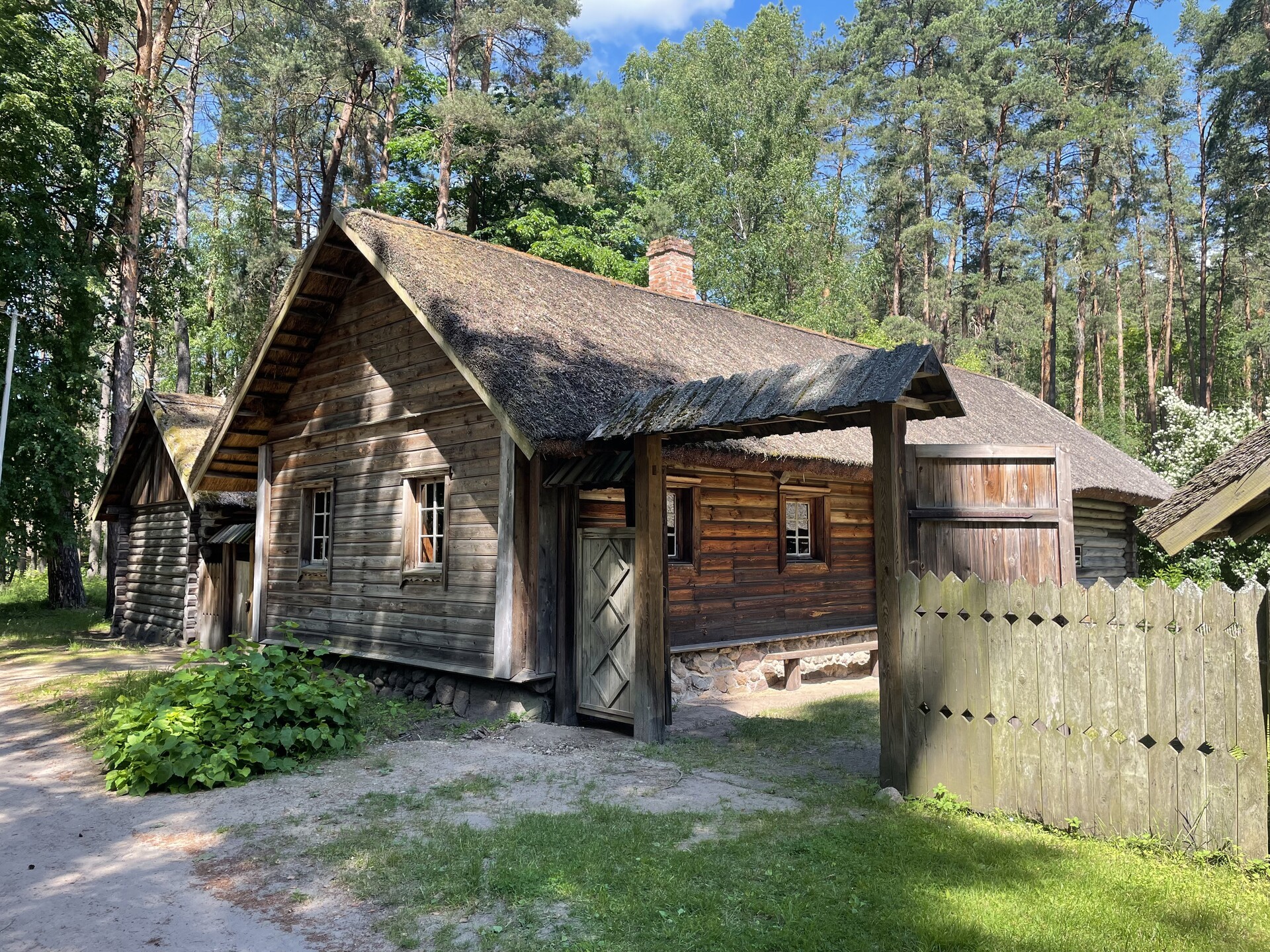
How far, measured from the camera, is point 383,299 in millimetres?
11523

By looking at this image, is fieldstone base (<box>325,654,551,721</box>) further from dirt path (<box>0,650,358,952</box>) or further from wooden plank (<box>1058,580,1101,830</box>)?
wooden plank (<box>1058,580,1101,830</box>)

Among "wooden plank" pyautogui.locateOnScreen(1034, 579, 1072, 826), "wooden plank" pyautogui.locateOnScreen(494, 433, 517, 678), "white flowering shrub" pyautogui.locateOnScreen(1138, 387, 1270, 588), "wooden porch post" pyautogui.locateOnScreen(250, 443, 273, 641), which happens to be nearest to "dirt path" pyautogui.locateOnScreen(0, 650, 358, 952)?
"wooden plank" pyautogui.locateOnScreen(494, 433, 517, 678)

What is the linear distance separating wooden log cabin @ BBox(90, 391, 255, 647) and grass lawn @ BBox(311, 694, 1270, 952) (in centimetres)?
1124

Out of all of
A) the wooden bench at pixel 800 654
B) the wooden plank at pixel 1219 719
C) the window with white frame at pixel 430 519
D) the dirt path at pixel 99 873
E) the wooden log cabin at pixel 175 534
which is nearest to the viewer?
the dirt path at pixel 99 873

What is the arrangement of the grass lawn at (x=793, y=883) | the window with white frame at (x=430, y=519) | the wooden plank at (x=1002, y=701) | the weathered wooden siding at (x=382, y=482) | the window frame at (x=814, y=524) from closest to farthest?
1. the grass lawn at (x=793, y=883)
2. the wooden plank at (x=1002, y=701)
3. the weathered wooden siding at (x=382, y=482)
4. the window with white frame at (x=430, y=519)
5. the window frame at (x=814, y=524)

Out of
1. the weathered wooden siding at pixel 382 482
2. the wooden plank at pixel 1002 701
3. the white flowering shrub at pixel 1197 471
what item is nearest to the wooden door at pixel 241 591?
the weathered wooden siding at pixel 382 482

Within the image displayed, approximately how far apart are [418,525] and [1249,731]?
342 inches

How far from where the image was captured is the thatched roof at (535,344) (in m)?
8.95

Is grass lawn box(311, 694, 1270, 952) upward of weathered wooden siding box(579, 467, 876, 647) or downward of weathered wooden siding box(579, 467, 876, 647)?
downward

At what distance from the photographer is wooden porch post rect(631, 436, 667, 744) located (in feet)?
27.0

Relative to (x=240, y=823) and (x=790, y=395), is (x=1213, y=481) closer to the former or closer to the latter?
(x=790, y=395)

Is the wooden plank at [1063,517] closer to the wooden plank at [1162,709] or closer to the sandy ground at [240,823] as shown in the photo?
the wooden plank at [1162,709]

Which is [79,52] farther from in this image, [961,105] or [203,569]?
[961,105]

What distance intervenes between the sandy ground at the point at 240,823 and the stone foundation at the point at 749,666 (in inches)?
64.7
